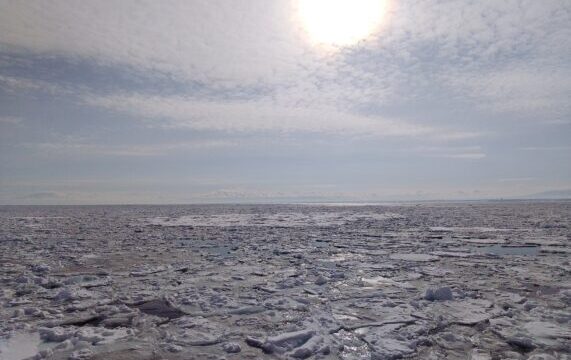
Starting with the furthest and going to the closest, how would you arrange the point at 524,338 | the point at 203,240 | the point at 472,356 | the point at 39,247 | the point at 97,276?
1. the point at 203,240
2. the point at 39,247
3. the point at 97,276
4. the point at 524,338
5. the point at 472,356

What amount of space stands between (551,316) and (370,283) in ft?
9.32

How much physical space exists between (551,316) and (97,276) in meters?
7.95

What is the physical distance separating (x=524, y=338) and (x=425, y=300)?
1.70m

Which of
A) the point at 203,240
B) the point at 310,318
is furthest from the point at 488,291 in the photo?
the point at 203,240

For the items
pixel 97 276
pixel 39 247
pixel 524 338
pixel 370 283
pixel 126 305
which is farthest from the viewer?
pixel 39 247

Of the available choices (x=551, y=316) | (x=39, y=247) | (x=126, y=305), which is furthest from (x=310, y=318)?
(x=39, y=247)

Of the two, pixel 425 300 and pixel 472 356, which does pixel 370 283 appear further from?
pixel 472 356

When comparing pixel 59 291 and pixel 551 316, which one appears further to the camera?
pixel 59 291

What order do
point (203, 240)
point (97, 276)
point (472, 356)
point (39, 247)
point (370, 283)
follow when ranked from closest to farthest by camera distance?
point (472, 356) → point (370, 283) → point (97, 276) → point (39, 247) → point (203, 240)

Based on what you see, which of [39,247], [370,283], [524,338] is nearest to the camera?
[524,338]

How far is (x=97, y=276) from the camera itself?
305 inches

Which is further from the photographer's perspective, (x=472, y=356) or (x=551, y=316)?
(x=551, y=316)

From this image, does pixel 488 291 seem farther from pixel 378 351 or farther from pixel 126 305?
pixel 126 305

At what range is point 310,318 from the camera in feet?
16.5
